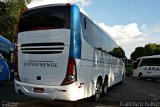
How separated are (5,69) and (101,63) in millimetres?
6754

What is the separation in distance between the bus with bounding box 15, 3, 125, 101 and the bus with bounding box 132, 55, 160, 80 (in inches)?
787

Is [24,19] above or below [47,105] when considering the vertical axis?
above

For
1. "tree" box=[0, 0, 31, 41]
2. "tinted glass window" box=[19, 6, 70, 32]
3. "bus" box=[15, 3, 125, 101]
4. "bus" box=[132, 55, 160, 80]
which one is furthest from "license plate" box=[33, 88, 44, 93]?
"tree" box=[0, 0, 31, 41]

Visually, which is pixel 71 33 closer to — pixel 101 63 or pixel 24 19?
pixel 24 19

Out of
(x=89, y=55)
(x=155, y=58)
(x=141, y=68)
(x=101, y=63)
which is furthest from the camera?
(x=141, y=68)

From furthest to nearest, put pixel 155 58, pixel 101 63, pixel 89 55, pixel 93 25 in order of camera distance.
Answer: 1. pixel 155 58
2. pixel 101 63
3. pixel 93 25
4. pixel 89 55

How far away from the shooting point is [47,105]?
992 centimetres

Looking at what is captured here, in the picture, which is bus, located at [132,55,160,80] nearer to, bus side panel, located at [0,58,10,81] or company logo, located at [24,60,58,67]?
bus side panel, located at [0,58,10,81]

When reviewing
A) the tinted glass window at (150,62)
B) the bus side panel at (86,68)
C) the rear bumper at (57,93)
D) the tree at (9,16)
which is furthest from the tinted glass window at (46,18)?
the tree at (9,16)

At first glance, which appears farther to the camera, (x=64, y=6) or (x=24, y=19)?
(x=24, y=19)

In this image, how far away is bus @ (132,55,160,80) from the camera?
28.7m

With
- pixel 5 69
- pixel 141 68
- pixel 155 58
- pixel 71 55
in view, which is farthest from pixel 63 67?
pixel 141 68

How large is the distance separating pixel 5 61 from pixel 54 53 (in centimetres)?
829

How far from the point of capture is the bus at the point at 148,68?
28.7m
